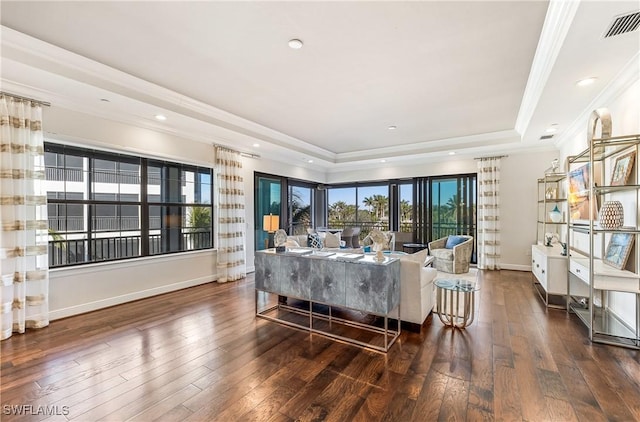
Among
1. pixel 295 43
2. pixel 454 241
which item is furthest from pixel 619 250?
pixel 295 43

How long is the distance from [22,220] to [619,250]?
21.5ft

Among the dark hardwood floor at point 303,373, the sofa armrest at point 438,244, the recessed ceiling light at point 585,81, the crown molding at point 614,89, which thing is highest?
the recessed ceiling light at point 585,81

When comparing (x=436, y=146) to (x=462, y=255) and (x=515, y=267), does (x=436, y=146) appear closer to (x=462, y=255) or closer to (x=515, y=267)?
(x=462, y=255)

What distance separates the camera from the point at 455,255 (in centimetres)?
585

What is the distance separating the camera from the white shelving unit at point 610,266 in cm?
278

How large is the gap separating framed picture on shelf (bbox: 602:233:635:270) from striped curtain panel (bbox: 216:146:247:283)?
5420 millimetres

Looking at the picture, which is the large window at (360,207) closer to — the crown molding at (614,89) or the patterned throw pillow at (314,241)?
the patterned throw pillow at (314,241)

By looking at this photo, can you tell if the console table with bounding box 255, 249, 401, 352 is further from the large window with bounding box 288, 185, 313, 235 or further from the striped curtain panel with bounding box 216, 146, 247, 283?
the large window with bounding box 288, 185, 313, 235

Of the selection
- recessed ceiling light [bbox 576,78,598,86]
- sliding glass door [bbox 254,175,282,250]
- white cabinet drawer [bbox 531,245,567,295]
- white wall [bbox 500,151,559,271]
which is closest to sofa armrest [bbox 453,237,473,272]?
white wall [bbox 500,151,559,271]

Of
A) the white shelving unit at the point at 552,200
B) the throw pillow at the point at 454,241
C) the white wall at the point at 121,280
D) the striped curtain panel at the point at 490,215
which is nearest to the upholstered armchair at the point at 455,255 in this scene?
the throw pillow at the point at 454,241

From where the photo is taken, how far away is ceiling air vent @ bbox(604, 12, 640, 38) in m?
2.01

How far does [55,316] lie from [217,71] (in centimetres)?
360

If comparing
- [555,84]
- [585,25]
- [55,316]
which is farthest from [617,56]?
[55,316]

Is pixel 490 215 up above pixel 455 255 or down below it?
above
